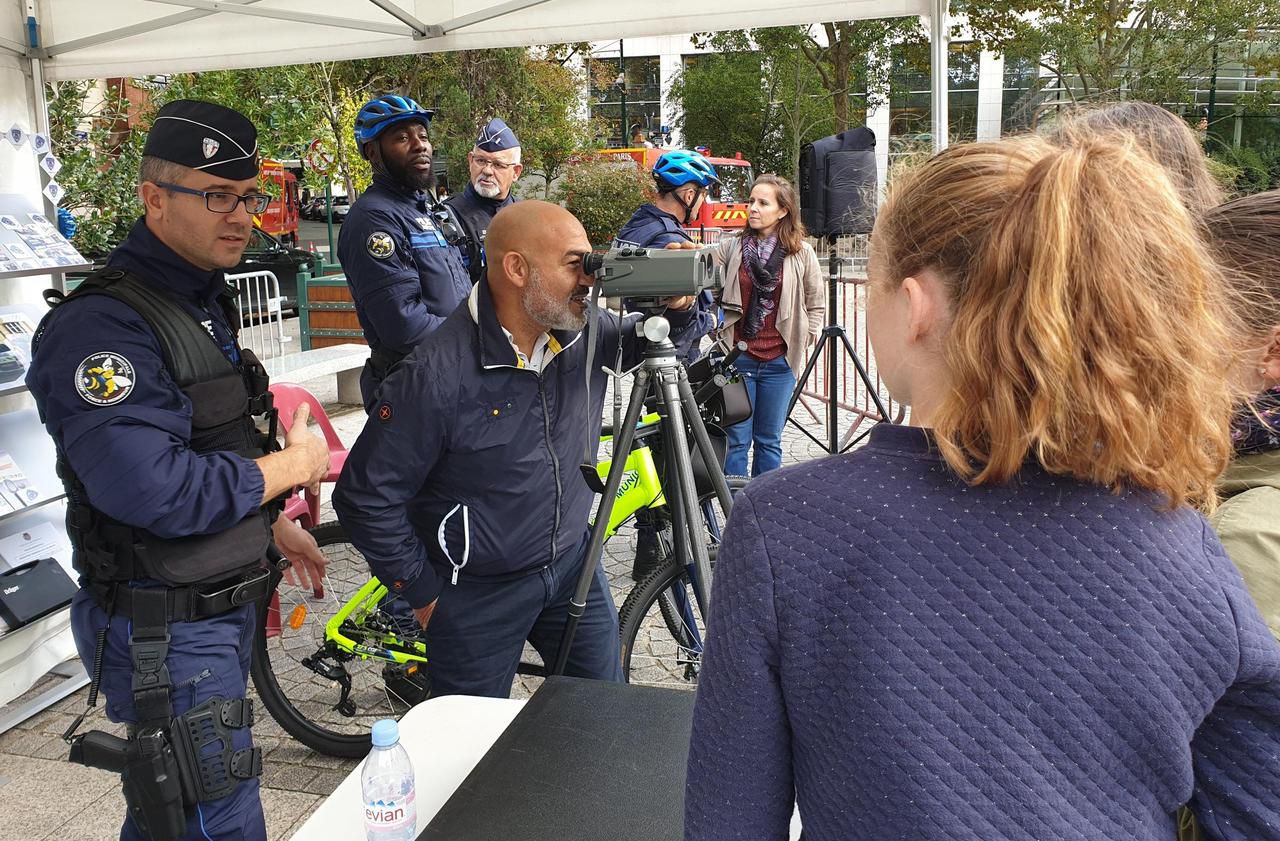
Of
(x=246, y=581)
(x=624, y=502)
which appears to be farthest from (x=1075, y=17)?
(x=246, y=581)

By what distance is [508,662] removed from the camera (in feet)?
7.94

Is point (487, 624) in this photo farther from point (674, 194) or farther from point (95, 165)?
point (95, 165)

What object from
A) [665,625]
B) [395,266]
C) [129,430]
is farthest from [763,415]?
[129,430]

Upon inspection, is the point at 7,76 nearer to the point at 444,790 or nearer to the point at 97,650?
the point at 97,650

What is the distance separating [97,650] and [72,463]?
420 millimetres

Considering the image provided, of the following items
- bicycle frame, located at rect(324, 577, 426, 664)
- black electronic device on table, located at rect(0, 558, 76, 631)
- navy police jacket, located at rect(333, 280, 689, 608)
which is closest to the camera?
navy police jacket, located at rect(333, 280, 689, 608)

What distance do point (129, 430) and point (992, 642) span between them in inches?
64.6

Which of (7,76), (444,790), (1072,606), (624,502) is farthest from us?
(7,76)

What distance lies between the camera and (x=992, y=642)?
78cm

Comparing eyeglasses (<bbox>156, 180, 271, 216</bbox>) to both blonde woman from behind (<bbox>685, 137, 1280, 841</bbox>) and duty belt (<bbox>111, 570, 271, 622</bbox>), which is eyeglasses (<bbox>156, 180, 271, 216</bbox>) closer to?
duty belt (<bbox>111, 570, 271, 622</bbox>)

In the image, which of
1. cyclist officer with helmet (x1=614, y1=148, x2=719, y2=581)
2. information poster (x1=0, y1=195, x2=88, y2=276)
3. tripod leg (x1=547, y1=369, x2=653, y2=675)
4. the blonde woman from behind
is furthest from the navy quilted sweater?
information poster (x1=0, y1=195, x2=88, y2=276)

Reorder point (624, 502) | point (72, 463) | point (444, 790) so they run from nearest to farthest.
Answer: point (444, 790) < point (72, 463) < point (624, 502)

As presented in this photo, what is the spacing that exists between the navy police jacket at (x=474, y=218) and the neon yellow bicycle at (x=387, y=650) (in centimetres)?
131

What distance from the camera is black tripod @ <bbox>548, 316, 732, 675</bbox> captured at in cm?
239
